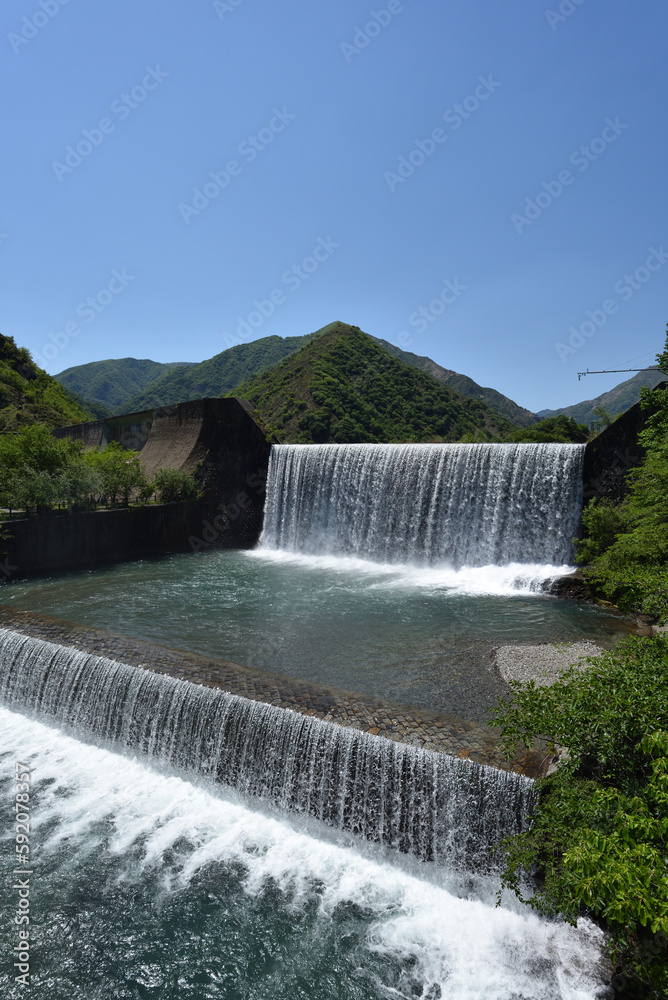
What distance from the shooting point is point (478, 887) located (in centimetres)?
478

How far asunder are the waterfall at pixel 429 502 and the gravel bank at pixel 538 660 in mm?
5740

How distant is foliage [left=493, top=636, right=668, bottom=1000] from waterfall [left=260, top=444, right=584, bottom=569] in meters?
10.2

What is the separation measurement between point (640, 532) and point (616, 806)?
7.58m

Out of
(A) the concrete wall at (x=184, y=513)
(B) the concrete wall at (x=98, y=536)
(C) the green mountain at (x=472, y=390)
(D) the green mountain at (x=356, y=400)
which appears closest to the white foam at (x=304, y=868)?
(B) the concrete wall at (x=98, y=536)

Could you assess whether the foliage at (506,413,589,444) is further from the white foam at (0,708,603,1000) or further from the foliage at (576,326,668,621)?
the white foam at (0,708,603,1000)

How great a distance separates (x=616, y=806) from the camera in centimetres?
308

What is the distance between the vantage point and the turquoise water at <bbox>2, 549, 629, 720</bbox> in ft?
25.9

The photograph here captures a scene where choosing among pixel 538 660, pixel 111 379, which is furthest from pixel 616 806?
pixel 111 379

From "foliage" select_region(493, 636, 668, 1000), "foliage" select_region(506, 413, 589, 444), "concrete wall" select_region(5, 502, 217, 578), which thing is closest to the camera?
"foliage" select_region(493, 636, 668, 1000)

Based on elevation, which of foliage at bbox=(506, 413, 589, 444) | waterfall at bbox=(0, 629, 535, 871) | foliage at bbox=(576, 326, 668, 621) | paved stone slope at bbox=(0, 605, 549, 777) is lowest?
waterfall at bbox=(0, 629, 535, 871)

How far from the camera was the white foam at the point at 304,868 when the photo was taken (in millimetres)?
4035

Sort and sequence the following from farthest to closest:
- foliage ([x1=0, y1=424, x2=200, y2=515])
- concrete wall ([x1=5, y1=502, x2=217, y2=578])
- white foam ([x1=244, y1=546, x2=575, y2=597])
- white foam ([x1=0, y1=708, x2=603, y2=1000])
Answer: foliage ([x1=0, y1=424, x2=200, y2=515]) → concrete wall ([x1=5, y1=502, x2=217, y2=578]) → white foam ([x1=244, y1=546, x2=575, y2=597]) → white foam ([x1=0, y1=708, x2=603, y2=1000])

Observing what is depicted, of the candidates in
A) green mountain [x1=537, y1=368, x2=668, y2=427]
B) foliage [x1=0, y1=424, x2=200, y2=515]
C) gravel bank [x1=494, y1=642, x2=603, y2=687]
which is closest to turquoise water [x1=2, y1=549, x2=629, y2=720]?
gravel bank [x1=494, y1=642, x2=603, y2=687]

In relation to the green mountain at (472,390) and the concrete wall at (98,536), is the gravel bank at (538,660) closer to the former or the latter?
the concrete wall at (98,536)
